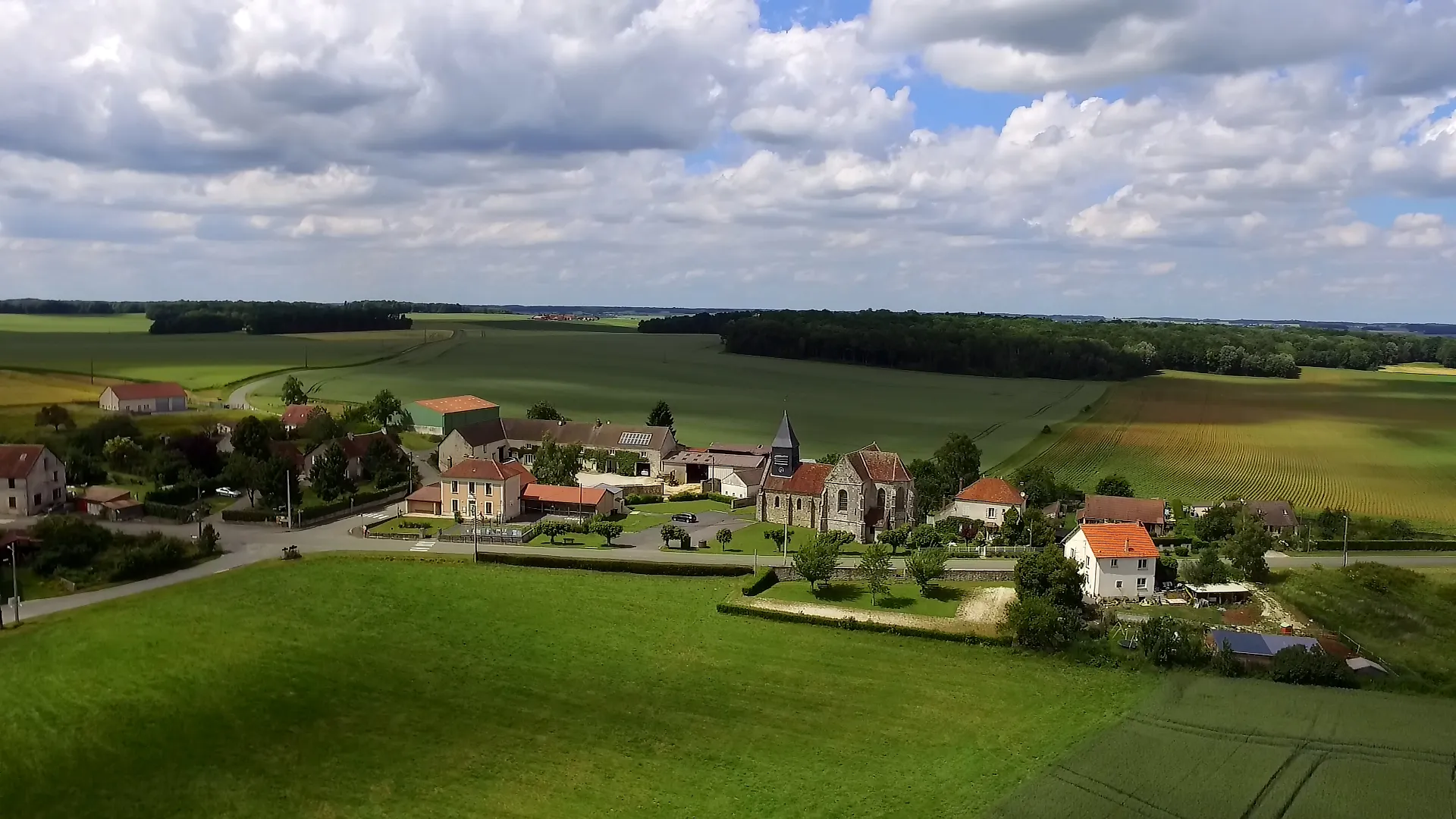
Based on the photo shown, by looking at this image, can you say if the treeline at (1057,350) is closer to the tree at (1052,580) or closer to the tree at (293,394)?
the tree at (293,394)

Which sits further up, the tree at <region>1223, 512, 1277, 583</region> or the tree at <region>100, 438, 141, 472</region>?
the tree at <region>100, 438, 141, 472</region>

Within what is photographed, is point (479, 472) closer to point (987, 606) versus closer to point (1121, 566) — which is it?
point (987, 606)

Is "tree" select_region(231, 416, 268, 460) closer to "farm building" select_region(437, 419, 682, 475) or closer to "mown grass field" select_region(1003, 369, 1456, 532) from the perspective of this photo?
"farm building" select_region(437, 419, 682, 475)

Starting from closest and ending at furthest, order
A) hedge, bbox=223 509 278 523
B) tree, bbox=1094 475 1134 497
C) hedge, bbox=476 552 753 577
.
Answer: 1. hedge, bbox=476 552 753 577
2. hedge, bbox=223 509 278 523
3. tree, bbox=1094 475 1134 497

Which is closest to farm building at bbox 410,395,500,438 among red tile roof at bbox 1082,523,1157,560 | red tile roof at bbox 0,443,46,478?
red tile roof at bbox 0,443,46,478

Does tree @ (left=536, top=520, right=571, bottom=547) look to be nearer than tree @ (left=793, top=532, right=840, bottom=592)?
No

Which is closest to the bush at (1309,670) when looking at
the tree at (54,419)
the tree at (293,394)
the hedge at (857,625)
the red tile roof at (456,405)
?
the hedge at (857,625)

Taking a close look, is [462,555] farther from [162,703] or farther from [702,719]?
[702,719]
